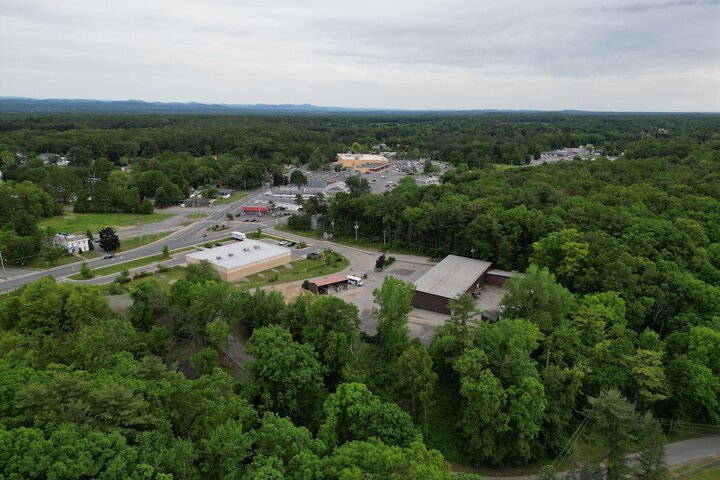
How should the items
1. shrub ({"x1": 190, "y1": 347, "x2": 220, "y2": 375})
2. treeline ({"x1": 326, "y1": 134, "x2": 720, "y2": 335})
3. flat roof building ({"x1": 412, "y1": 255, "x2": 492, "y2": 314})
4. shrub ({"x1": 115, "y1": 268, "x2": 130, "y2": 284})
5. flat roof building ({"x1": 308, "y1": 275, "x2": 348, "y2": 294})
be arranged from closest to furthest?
shrub ({"x1": 190, "y1": 347, "x2": 220, "y2": 375})
treeline ({"x1": 326, "y1": 134, "x2": 720, "y2": 335})
flat roof building ({"x1": 412, "y1": 255, "x2": 492, "y2": 314})
flat roof building ({"x1": 308, "y1": 275, "x2": 348, "y2": 294})
shrub ({"x1": 115, "y1": 268, "x2": 130, "y2": 284})

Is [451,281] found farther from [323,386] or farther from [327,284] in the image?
[323,386]

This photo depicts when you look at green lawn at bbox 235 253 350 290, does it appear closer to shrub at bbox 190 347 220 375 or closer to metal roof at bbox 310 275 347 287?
metal roof at bbox 310 275 347 287

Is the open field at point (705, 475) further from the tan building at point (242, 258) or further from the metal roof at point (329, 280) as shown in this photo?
the tan building at point (242, 258)

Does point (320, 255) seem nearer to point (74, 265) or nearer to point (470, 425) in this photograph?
point (74, 265)

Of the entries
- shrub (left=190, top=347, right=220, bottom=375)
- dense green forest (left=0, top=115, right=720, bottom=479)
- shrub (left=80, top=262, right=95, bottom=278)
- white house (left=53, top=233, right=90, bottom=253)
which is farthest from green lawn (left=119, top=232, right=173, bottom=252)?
shrub (left=190, top=347, right=220, bottom=375)

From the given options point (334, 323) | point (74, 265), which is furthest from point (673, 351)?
→ point (74, 265)

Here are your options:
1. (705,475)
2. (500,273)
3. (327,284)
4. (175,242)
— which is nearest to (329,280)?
(327,284)

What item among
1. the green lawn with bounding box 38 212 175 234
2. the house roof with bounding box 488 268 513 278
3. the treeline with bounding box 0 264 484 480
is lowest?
the green lawn with bounding box 38 212 175 234
